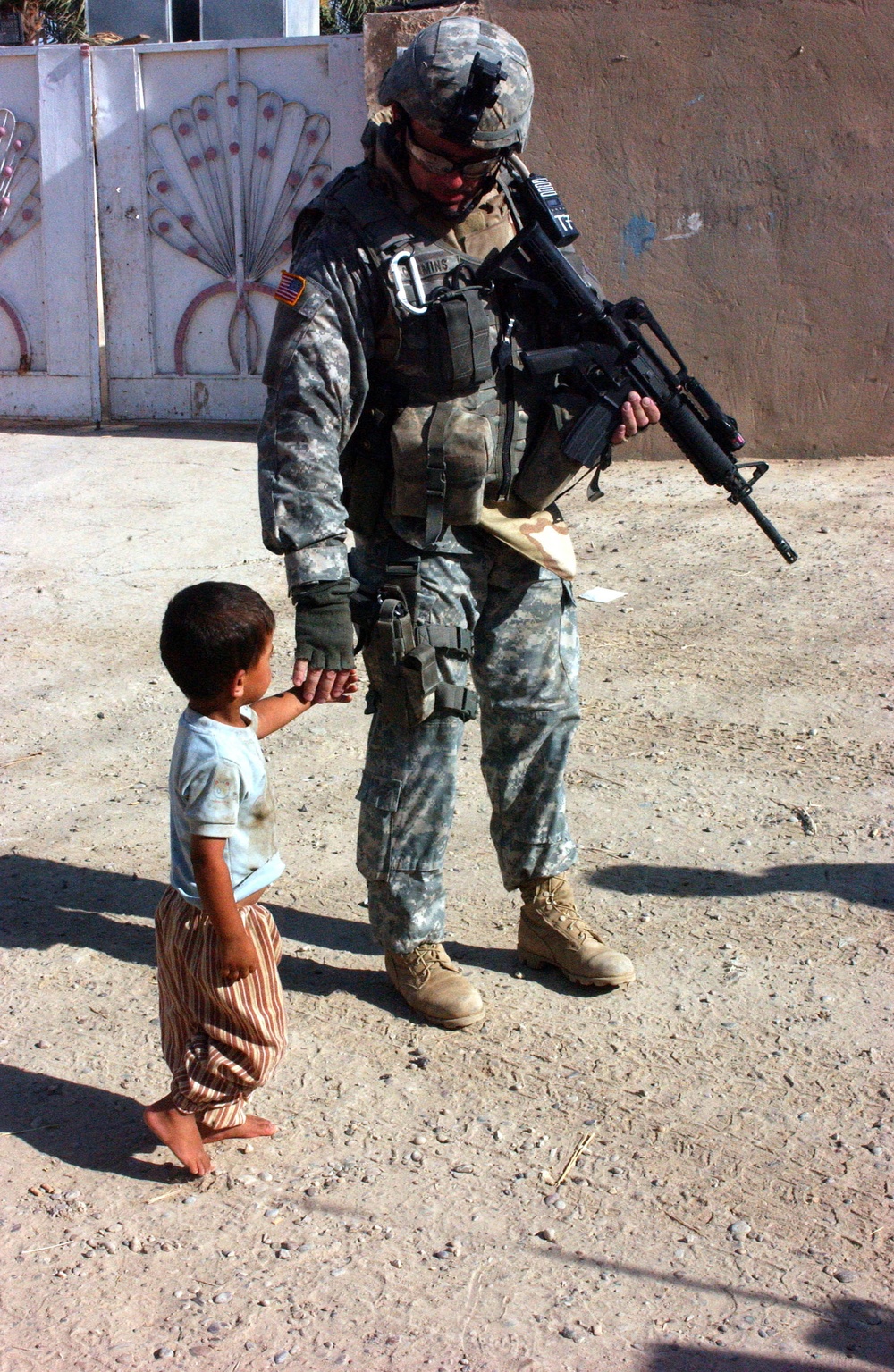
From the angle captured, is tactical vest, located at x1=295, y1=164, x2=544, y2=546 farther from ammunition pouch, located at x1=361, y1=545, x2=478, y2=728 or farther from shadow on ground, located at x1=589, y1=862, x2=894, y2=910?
shadow on ground, located at x1=589, y1=862, x2=894, y2=910

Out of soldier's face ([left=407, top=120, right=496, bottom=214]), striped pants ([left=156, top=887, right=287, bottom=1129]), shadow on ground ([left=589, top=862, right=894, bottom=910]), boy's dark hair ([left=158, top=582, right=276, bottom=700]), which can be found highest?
soldier's face ([left=407, top=120, right=496, bottom=214])

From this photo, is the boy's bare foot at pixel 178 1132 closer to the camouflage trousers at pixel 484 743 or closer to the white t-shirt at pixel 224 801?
the white t-shirt at pixel 224 801

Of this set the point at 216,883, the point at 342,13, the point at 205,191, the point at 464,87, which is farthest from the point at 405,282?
the point at 342,13

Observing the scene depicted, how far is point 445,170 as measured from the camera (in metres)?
2.39

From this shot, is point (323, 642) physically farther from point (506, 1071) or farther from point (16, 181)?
point (16, 181)

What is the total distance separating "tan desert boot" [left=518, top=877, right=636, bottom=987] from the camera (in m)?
2.72

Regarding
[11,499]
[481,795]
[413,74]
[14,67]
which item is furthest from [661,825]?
[14,67]

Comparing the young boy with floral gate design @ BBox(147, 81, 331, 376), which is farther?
floral gate design @ BBox(147, 81, 331, 376)

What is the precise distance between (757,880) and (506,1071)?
1006mm

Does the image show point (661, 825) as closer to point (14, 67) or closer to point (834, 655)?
point (834, 655)

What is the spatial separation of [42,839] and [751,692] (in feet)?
7.77

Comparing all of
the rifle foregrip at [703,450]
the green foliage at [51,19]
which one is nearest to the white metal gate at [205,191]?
the rifle foregrip at [703,450]

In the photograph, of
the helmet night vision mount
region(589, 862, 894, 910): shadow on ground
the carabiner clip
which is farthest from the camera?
region(589, 862, 894, 910): shadow on ground

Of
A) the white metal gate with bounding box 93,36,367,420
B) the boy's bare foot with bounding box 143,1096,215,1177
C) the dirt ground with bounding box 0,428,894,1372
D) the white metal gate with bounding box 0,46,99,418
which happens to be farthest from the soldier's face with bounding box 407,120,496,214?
the white metal gate with bounding box 0,46,99,418
